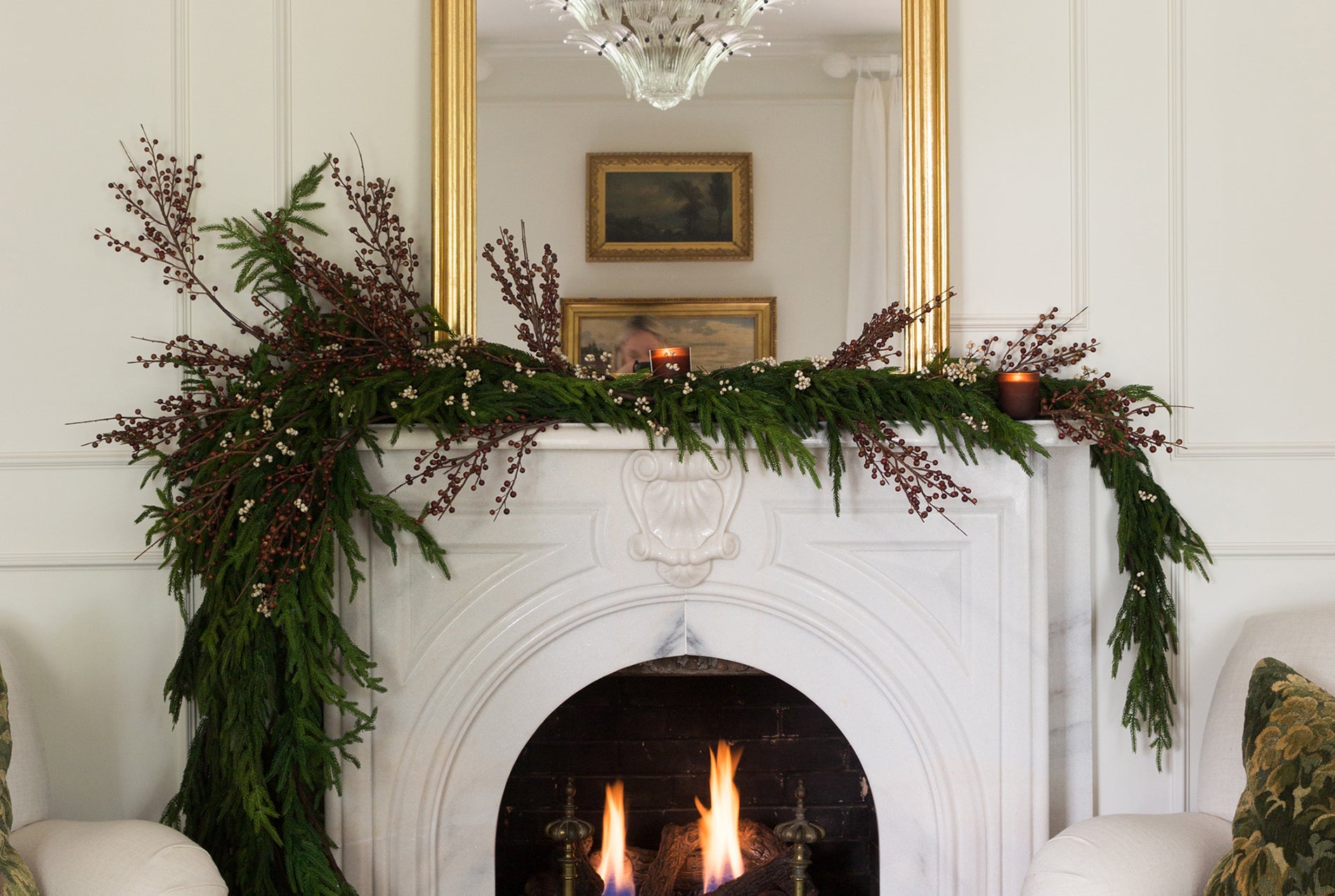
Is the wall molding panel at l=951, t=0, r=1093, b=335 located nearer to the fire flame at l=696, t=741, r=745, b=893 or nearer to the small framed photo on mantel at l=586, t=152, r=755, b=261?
the small framed photo on mantel at l=586, t=152, r=755, b=261

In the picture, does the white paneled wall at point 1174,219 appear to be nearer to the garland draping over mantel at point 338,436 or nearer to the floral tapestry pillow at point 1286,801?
the garland draping over mantel at point 338,436

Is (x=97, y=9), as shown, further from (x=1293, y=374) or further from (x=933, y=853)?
(x=1293, y=374)

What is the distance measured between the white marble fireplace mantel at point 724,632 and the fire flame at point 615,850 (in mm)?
369

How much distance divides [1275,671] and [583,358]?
1277 mm

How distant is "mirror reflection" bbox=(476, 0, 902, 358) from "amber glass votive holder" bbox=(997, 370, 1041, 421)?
313mm

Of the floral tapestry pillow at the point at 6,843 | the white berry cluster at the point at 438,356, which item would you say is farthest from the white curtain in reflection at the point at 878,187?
the floral tapestry pillow at the point at 6,843

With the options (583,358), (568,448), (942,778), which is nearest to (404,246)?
(583,358)

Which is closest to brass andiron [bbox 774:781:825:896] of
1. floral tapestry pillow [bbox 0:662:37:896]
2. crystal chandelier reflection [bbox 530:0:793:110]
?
floral tapestry pillow [bbox 0:662:37:896]

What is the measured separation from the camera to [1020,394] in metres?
1.70

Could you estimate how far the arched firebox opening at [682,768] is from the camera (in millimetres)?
2133

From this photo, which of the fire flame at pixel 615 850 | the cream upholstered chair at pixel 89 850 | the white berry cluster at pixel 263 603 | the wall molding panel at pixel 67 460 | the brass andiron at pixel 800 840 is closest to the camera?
the cream upholstered chair at pixel 89 850

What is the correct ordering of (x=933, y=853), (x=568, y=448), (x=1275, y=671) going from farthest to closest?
1. (x=933, y=853)
2. (x=568, y=448)
3. (x=1275, y=671)

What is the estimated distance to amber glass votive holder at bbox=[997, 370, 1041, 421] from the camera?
1701 mm

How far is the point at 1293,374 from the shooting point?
1.90 m
